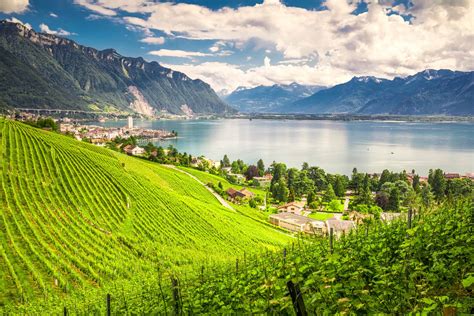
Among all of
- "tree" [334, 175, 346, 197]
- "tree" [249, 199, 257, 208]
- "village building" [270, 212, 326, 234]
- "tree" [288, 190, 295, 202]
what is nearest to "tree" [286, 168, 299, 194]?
"tree" [288, 190, 295, 202]

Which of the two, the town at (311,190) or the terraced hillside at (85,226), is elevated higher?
the terraced hillside at (85,226)

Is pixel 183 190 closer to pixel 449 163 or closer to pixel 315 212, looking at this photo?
pixel 315 212

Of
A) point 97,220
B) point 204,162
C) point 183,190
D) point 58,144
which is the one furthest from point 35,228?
point 204,162

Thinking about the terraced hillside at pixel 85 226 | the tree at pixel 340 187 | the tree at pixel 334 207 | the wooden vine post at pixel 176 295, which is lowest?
the tree at pixel 334 207

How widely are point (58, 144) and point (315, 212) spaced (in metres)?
40.8

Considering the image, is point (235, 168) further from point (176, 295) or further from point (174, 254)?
point (176, 295)

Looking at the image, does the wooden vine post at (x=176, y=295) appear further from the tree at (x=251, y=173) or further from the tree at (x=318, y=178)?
the tree at (x=251, y=173)

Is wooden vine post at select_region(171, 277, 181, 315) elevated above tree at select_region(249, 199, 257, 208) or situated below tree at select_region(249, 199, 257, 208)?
above

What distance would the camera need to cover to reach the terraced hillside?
1803 cm

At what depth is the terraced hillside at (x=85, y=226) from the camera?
18.0 metres

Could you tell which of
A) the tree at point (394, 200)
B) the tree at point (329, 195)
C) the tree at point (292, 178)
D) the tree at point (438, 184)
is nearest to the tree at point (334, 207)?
the tree at point (329, 195)

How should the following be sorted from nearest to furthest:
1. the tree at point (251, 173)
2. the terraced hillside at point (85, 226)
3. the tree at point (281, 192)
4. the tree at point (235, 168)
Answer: the terraced hillside at point (85, 226), the tree at point (281, 192), the tree at point (251, 173), the tree at point (235, 168)

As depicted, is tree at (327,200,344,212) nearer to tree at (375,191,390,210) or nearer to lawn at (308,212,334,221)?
lawn at (308,212,334,221)

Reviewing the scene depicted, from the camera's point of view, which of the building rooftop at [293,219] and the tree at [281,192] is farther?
the tree at [281,192]
